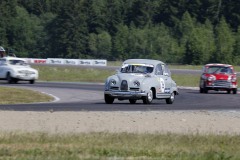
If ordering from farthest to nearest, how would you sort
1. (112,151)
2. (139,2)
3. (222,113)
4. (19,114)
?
1. (139,2)
2. (222,113)
3. (19,114)
4. (112,151)

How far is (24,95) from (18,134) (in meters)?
14.7

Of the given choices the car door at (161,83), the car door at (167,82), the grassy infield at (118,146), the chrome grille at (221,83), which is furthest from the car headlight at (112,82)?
the chrome grille at (221,83)

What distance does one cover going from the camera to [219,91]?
46.1m

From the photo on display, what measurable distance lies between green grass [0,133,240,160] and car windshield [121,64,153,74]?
39.9 ft

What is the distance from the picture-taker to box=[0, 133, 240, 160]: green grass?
1484 cm

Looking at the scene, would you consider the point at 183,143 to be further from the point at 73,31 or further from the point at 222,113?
the point at 73,31

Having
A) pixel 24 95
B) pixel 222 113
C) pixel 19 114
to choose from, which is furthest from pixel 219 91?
pixel 19 114

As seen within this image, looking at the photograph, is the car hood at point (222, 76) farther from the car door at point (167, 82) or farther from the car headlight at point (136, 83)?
the car headlight at point (136, 83)

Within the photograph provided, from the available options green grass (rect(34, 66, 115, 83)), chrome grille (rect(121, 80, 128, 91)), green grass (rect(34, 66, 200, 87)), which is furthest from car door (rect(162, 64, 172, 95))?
green grass (rect(34, 66, 115, 83))

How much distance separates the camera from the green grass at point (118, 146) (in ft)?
48.7

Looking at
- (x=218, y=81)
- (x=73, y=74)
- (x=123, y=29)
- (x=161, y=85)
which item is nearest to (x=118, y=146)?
(x=161, y=85)

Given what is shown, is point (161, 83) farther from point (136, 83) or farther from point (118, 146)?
point (118, 146)

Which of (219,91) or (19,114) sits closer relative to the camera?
(19,114)

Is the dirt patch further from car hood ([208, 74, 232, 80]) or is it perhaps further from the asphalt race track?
car hood ([208, 74, 232, 80])
